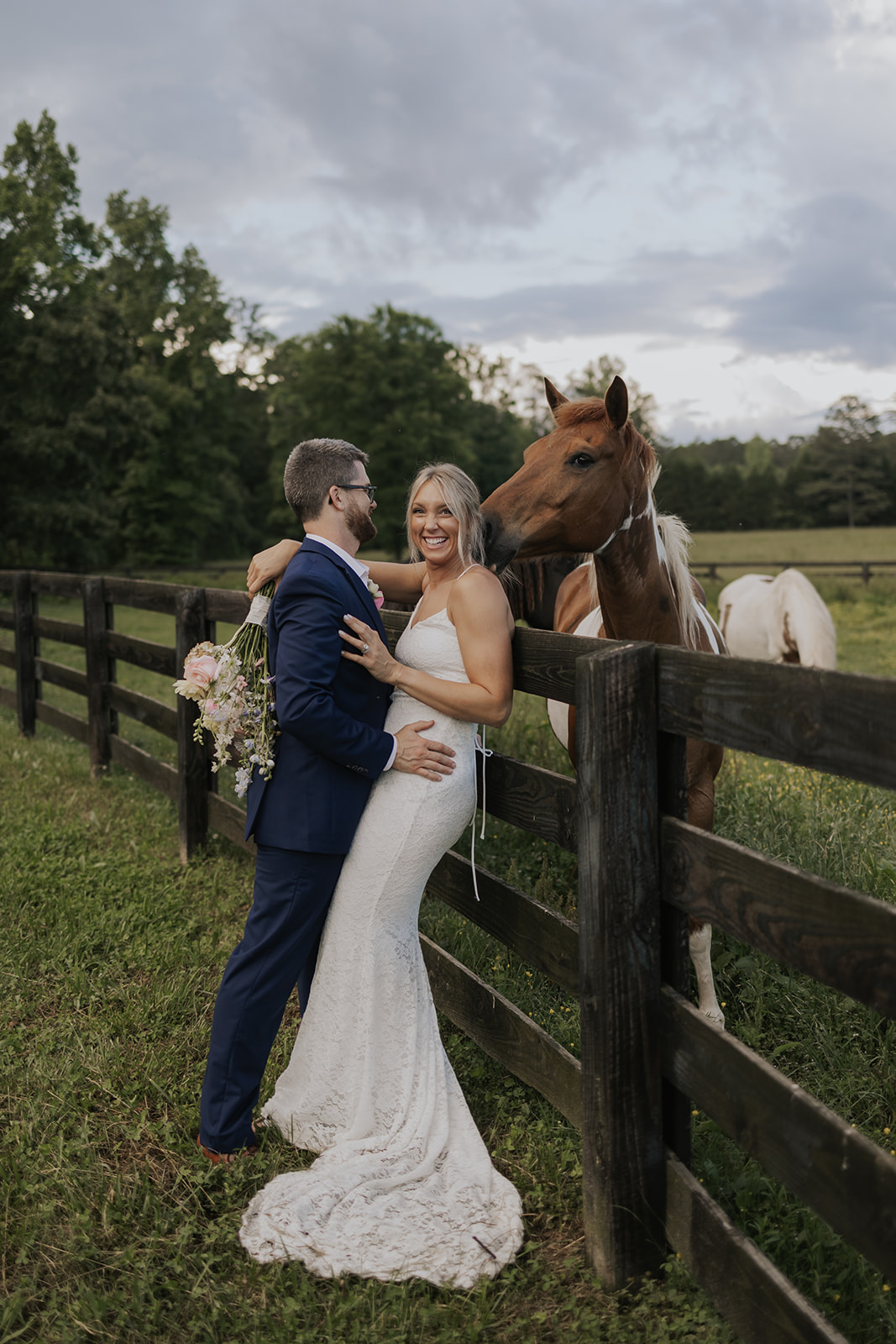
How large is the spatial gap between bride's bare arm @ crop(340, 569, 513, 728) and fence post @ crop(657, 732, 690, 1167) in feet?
1.96

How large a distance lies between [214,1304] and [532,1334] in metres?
0.75

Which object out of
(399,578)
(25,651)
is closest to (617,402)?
(399,578)

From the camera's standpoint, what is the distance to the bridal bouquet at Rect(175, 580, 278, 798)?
298 cm

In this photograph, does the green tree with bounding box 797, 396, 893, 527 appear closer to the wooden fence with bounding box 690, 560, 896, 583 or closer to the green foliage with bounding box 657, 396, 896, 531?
the green foliage with bounding box 657, 396, 896, 531

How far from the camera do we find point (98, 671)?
7230mm

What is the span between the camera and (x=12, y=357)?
29422 mm

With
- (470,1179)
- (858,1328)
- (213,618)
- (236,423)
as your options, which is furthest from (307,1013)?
(236,423)

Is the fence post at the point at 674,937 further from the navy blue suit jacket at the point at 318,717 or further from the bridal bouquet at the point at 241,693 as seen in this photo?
the bridal bouquet at the point at 241,693

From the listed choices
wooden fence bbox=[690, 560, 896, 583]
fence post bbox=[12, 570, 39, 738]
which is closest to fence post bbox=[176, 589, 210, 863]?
fence post bbox=[12, 570, 39, 738]

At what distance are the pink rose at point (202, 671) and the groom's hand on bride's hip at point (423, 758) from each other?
2.18ft

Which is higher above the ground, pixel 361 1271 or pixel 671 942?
pixel 671 942

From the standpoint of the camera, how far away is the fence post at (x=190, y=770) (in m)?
5.61

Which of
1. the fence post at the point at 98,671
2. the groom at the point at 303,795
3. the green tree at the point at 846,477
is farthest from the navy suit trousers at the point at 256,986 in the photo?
the green tree at the point at 846,477

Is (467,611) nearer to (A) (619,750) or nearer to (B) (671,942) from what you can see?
(A) (619,750)
